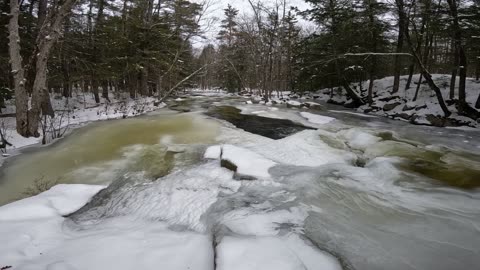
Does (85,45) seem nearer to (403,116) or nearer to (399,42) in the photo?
(403,116)

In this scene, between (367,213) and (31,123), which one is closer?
(367,213)

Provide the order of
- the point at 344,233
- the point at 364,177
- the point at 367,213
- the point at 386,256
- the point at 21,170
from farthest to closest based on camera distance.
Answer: the point at 21,170 < the point at 364,177 < the point at 367,213 < the point at 344,233 < the point at 386,256

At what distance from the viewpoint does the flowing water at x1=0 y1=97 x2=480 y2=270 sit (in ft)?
11.0

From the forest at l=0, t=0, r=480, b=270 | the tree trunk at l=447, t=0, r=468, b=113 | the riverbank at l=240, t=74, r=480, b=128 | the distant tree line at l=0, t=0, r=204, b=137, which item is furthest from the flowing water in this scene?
the tree trunk at l=447, t=0, r=468, b=113

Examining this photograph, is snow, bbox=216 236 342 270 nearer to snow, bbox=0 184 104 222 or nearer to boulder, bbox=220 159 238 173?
boulder, bbox=220 159 238 173

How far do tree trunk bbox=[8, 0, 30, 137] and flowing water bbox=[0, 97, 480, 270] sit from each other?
1.43 metres

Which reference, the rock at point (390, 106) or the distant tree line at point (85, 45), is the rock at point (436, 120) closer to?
the rock at point (390, 106)

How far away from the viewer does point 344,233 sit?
348 centimetres

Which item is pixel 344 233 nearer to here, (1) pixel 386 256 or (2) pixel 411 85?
(1) pixel 386 256

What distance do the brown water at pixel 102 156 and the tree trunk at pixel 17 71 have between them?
129cm

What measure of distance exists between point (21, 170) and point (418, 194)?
25.4 feet

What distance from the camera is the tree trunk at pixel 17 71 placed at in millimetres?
7824

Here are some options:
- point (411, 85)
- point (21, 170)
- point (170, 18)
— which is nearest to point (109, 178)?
point (21, 170)

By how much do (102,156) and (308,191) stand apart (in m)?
5.00
